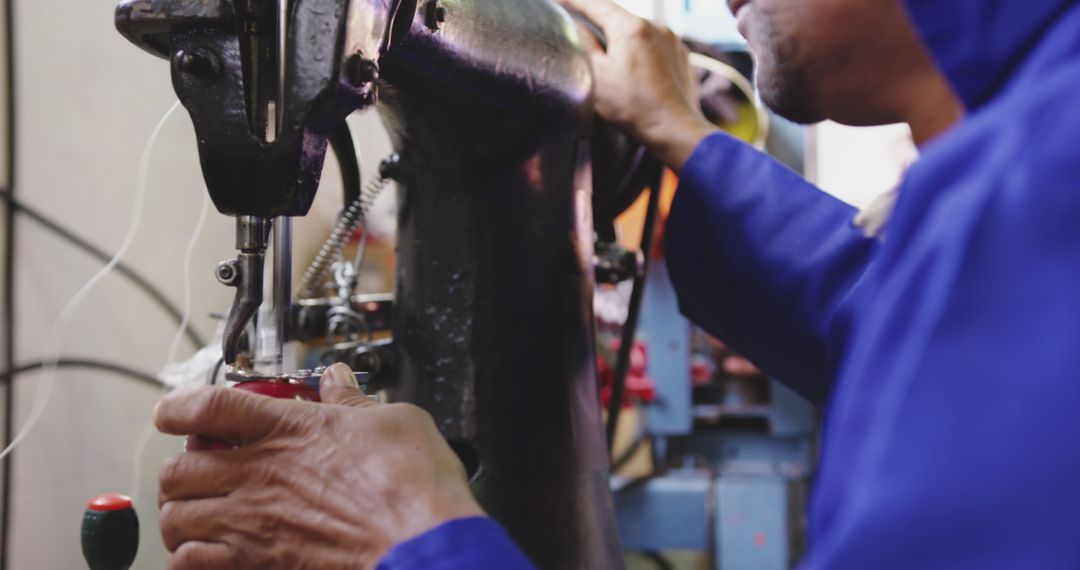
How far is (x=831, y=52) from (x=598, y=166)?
41 cm

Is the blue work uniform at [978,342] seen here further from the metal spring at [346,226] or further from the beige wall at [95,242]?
the beige wall at [95,242]

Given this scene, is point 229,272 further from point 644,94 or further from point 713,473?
point 713,473

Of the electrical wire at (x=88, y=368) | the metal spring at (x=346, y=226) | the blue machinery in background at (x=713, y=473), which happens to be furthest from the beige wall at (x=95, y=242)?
the blue machinery in background at (x=713, y=473)

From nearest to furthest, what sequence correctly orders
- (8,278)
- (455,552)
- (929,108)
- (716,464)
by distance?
1. (455,552)
2. (929,108)
3. (8,278)
4. (716,464)

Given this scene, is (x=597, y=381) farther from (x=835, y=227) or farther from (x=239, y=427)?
(x=239, y=427)

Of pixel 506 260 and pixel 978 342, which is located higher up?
pixel 978 342

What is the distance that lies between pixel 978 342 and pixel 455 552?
0.29 meters

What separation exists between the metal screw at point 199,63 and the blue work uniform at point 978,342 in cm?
40

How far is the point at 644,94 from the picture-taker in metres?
0.92

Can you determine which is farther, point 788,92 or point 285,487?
point 788,92

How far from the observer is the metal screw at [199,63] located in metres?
0.52

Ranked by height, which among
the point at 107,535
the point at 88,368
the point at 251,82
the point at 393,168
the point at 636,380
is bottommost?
the point at 636,380

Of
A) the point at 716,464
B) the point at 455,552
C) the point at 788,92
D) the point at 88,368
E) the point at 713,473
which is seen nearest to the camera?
the point at 455,552

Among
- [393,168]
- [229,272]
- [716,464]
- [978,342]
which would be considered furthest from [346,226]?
[716,464]
